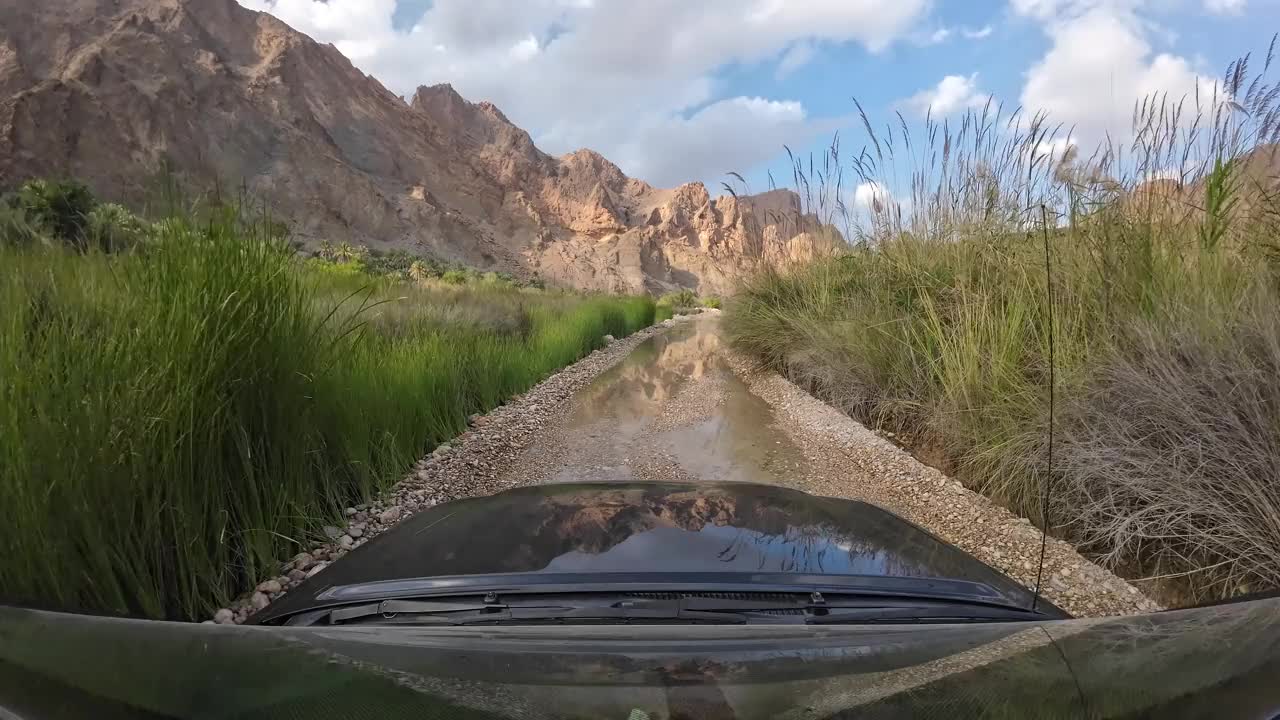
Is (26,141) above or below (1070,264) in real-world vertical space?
above

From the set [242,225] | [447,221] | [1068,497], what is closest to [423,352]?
[242,225]

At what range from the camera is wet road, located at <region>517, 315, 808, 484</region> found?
5.50 meters

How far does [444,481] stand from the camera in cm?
476

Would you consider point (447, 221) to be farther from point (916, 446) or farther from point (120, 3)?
point (916, 446)

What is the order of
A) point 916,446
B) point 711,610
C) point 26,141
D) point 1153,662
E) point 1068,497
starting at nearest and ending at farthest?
point 1153,662 < point 711,610 < point 1068,497 < point 916,446 < point 26,141

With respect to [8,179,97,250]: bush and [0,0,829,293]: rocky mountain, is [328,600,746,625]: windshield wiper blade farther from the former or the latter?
[0,0,829,293]: rocky mountain

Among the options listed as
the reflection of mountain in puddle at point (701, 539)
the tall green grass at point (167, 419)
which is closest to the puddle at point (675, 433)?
the tall green grass at point (167, 419)

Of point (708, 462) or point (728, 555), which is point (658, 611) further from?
point (708, 462)

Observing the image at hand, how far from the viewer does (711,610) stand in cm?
137

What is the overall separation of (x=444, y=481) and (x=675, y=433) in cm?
297

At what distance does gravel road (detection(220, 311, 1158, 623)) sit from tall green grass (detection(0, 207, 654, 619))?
0.29 m

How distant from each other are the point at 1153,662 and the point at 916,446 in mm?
4898

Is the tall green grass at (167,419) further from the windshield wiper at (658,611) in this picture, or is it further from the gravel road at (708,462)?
the windshield wiper at (658,611)

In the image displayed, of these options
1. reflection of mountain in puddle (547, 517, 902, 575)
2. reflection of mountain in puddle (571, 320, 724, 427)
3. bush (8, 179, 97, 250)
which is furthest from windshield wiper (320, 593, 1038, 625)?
bush (8, 179, 97, 250)
